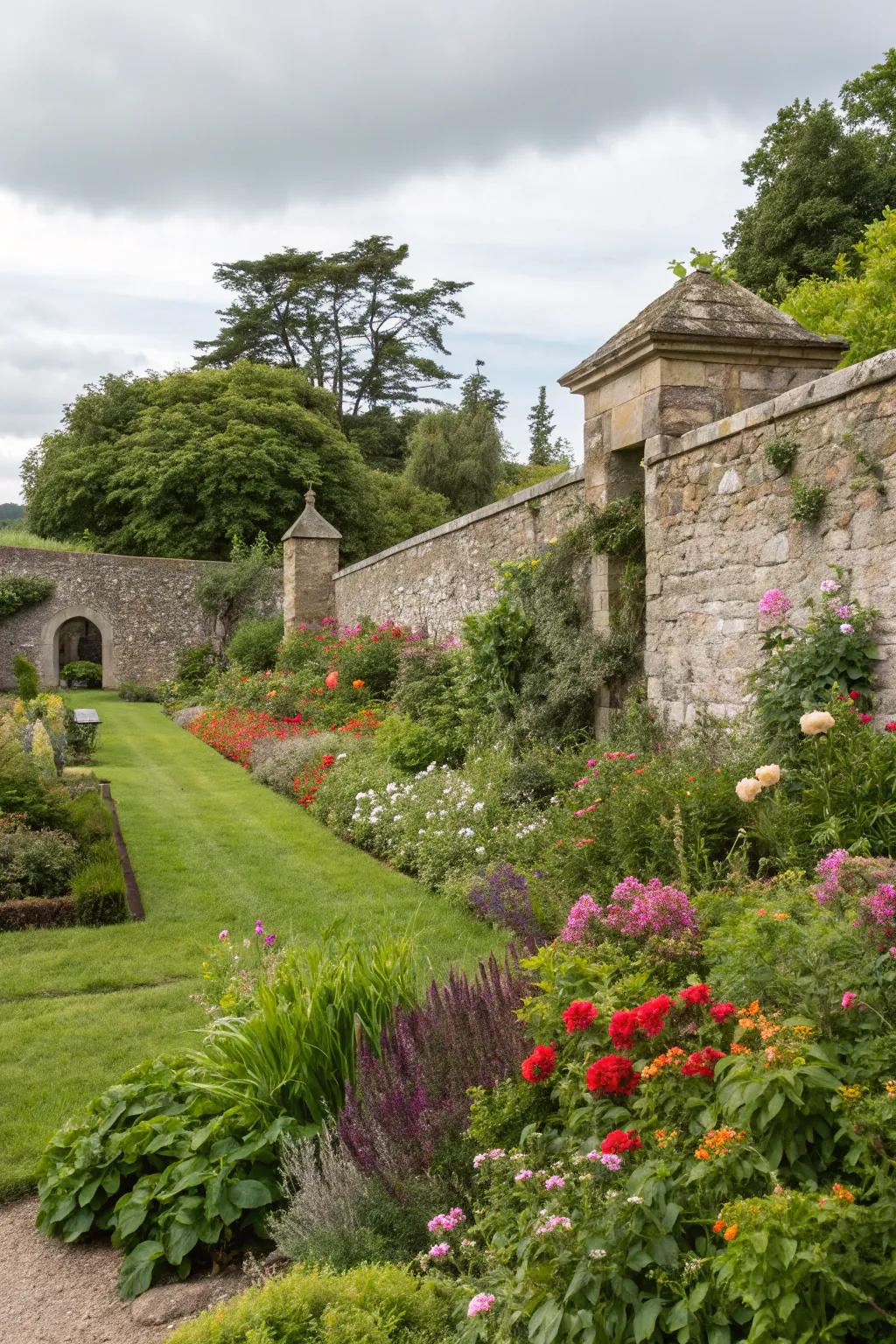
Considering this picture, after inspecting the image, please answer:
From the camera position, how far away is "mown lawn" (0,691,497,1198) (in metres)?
4.14

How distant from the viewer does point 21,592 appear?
2295 cm

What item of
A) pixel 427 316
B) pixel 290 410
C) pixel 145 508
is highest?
pixel 427 316

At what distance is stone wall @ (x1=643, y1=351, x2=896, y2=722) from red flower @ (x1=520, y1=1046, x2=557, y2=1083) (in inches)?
109

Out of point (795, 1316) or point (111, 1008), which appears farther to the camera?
point (111, 1008)

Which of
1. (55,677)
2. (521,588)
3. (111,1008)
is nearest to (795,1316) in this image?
(111,1008)

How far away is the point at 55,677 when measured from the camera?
23.7 m

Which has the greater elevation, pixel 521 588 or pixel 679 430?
pixel 679 430

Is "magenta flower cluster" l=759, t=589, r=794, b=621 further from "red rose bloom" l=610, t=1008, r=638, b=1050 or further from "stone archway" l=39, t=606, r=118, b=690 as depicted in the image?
"stone archway" l=39, t=606, r=118, b=690

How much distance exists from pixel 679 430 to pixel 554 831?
279cm

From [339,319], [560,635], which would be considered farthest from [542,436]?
[560,635]

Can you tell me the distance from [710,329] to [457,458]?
85.4 feet

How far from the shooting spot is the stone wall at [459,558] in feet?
28.3

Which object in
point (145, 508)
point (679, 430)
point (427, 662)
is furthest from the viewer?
point (145, 508)

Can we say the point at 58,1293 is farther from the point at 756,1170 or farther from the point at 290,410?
the point at 290,410
